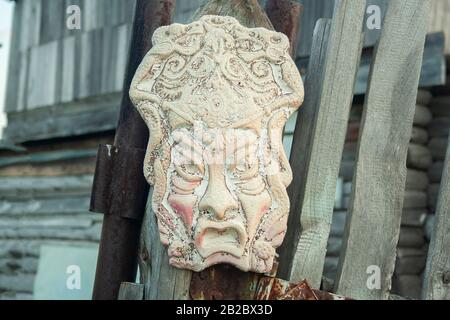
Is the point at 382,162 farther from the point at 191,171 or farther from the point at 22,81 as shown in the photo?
the point at 22,81

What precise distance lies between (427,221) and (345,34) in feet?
10.5

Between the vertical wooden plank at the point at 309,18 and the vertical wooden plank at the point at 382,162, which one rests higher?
the vertical wooden plank at the point at 309,18

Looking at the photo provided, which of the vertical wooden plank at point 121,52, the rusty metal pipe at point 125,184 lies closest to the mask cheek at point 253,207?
the rusty metal pipe at point 125,184

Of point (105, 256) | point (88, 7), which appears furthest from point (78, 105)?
point (105, 256)

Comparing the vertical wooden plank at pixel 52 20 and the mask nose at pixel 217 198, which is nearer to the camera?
the mask nose at pixel 217 198

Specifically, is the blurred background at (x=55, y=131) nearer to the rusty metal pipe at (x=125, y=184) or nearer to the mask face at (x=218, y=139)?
the rusty metal pipe at (x=125, y=184)

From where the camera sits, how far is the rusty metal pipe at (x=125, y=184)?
2990 mm

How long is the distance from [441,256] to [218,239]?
76 centimetres

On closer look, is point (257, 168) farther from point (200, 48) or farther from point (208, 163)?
point (200, 48)

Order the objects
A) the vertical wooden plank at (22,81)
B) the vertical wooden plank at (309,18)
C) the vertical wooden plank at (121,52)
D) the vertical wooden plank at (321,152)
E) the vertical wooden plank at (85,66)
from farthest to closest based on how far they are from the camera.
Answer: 1. the vertical wooden plank at (22,81)
2. the vertical wooden plank at (85,66)
3. the vertical wooden plank at (121,52)
4. the vertical wooden plank at (309,18)
5. the vertical wooden plank at (321,152)

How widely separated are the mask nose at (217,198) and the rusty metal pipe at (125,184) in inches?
20.4

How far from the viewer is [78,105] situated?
26.7 feet

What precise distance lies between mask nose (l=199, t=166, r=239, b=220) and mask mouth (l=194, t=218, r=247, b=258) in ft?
0.10

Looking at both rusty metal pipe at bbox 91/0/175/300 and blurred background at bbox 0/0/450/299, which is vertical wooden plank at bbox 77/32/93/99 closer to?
blurred background at bbox 0/0/450/299
